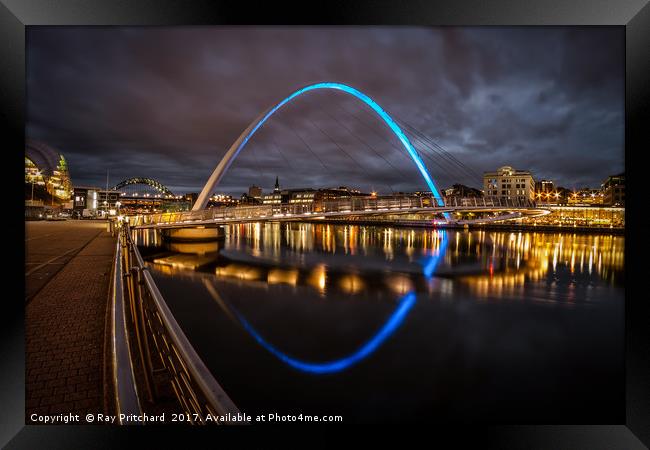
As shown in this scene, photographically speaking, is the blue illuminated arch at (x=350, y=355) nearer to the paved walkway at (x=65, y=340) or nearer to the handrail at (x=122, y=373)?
the paved walkway at (x=65, y=340)

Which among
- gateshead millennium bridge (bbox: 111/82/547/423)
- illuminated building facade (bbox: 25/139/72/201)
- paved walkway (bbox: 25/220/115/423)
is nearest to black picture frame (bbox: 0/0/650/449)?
paved walkway (bbox: 25/220/115/423)

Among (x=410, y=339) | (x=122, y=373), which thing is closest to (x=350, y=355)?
(x=410, y=339)

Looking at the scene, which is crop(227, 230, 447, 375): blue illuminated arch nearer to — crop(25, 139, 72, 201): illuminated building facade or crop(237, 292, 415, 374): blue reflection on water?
crop(237, 292, 415, 374): blue reflection on water
